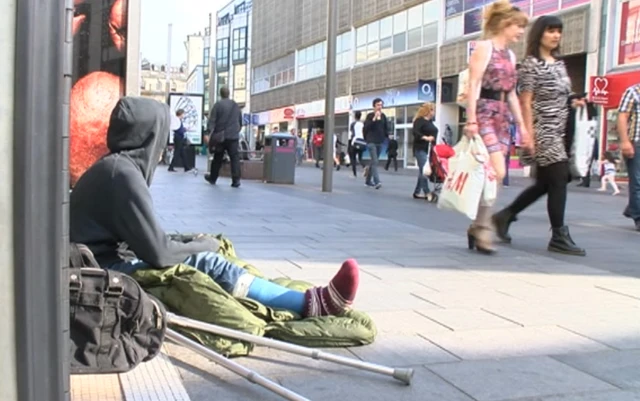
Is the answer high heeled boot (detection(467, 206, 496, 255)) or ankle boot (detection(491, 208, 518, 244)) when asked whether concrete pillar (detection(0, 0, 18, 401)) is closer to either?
high heeled boot (detection(467, 206, 496, 255))

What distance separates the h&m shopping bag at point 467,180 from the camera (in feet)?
17.7

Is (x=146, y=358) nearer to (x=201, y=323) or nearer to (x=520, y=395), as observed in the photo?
(x=201, y=323)

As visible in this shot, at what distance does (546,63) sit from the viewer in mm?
5887

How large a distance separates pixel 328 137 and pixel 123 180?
10.3 metres

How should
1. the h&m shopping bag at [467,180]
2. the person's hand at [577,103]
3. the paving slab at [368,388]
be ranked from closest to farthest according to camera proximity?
the paving slab at [368,388], the h&m shopping bag at [467,180], the person's hand at [577,103]

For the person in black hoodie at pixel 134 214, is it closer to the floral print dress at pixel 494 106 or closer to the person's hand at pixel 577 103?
the floral print dress at pixel 494 106

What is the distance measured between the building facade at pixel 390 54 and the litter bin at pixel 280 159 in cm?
656

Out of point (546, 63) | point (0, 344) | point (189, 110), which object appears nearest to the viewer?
point (0, 344)

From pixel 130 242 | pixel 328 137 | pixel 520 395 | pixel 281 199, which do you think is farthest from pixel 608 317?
pixel 328 137

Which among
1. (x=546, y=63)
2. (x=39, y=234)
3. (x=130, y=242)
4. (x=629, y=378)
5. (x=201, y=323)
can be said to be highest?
(x=546, y=63)

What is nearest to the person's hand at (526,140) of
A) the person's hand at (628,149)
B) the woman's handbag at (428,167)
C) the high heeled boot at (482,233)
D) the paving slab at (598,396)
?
the high heeled boot at (482,233)

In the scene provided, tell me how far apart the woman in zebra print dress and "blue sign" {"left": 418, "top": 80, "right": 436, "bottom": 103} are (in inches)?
968

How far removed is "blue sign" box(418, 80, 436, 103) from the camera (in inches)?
1191

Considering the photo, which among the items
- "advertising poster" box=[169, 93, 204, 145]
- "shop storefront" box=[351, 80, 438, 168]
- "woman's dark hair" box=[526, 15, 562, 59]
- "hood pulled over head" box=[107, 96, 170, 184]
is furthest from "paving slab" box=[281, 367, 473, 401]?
"shop storefront" box=[351, 80, 438, 168]
